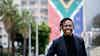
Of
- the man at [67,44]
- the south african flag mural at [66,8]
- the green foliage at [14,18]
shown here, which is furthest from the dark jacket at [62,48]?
the green foliage at [14,18]

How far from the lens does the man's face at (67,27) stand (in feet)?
12.3

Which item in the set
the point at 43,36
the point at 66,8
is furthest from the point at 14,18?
the point at 66,8

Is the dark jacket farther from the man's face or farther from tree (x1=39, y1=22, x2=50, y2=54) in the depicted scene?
tree (x1=39, y1=22, x2=50, y2=54)

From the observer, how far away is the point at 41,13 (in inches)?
A: 3378

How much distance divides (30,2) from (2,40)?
10.7 metres

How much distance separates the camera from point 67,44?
3805 millimetres

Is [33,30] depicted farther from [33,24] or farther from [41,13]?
[41,13]

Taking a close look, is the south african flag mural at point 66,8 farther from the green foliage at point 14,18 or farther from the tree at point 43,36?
the tree at point 43,36

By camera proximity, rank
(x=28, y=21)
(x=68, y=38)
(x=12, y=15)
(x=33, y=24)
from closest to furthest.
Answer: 1. (x=68, y=38)
2. (x=12, y=15)
3. (x=28, y=21)
4. (x=33, y=24)

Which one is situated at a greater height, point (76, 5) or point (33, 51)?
point (76, 5)

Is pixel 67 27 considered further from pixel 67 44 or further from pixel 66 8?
pixel 66 8

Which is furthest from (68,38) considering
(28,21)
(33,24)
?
(33,24)

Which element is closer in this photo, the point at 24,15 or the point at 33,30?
the point at 24,15

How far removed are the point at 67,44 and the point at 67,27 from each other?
0.15 meters
